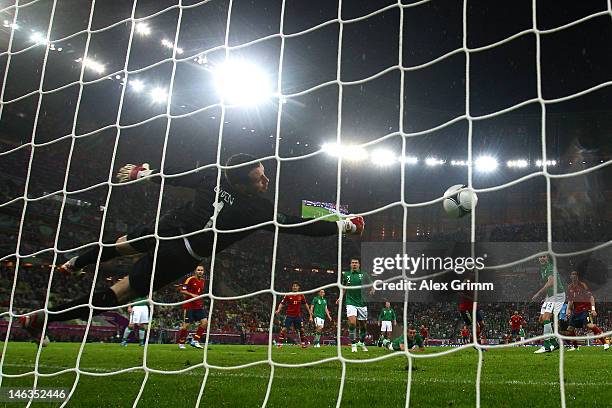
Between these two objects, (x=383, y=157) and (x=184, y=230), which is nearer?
(x=184, y=230)

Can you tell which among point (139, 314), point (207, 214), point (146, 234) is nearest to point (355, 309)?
point (139, 314)

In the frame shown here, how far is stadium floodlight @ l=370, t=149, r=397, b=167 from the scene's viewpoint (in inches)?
877

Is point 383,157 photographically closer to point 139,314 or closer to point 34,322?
point 139,314

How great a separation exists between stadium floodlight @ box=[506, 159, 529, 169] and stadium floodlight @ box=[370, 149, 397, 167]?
5.12 m

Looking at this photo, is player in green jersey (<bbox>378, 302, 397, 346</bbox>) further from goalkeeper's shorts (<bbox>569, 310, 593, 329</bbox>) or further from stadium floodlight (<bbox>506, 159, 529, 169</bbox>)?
stadium floodlight (<bbox>506, 159, 529, 169</bbox>)

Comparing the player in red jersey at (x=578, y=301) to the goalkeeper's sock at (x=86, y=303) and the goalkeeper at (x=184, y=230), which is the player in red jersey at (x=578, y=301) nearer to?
the goalkeeper at (x=184, y=230)

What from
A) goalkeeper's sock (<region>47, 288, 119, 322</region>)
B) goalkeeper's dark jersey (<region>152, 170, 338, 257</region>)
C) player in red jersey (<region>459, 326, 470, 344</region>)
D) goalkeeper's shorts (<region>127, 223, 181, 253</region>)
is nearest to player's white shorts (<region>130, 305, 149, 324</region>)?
goalkeeper's sock (<region>47, 288, 119, 322</region>)

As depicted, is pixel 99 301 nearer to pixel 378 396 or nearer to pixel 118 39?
pixel 378 396

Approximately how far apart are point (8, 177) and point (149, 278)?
16.5 m

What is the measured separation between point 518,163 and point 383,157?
6321 millimetres

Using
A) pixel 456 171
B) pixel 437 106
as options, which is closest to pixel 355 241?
pixel 456 171

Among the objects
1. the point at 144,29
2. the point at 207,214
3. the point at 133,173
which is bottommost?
the point at 207,214

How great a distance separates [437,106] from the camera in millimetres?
22453

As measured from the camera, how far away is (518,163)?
2464 cm
